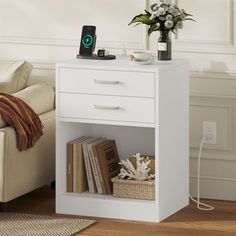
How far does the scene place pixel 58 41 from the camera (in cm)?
539

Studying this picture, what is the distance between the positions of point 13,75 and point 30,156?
1.84 ft

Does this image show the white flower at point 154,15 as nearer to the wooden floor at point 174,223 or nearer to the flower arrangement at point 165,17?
the flower arrangement at point 165,17

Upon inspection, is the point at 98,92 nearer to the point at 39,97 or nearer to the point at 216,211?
the point at 39,97

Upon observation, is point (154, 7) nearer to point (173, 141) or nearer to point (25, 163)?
point (173, 141)

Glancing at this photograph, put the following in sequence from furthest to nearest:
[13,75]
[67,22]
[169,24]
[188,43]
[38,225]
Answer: [67,22] < [13,75] < [188,43] < [169,24] < [38,225]

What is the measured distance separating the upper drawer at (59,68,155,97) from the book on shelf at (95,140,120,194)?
344mm

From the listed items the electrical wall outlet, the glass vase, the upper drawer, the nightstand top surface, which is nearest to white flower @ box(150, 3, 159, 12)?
the glass vase

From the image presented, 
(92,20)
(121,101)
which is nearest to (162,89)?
(121,101)

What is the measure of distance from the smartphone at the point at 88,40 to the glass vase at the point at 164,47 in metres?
0.38

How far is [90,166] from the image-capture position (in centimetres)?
491

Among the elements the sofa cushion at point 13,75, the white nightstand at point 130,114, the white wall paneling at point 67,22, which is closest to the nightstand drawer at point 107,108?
the white nightstand at point 130,114

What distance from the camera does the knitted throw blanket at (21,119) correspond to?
473 centimetres

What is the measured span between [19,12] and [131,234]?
5.39 ft

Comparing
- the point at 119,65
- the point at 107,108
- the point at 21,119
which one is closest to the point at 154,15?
the point at 119,65
